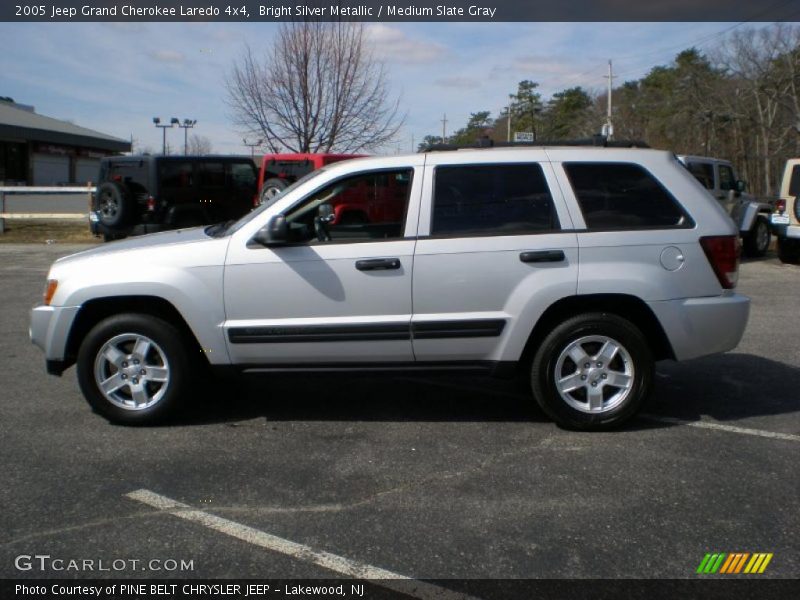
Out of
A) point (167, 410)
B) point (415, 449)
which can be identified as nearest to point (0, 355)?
point (167, 410)

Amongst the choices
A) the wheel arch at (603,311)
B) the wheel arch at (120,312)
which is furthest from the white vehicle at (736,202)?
the wheel arch at (120,312)

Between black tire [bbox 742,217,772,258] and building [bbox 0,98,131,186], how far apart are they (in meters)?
40.0

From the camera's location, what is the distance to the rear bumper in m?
5.07

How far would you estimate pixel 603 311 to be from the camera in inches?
206

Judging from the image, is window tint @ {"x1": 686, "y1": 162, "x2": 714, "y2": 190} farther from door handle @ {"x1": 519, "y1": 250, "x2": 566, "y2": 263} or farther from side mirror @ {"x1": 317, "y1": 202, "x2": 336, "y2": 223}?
side mirror @ {"x1": 317, "y1": 202, "x2": 336, "y2": 223}

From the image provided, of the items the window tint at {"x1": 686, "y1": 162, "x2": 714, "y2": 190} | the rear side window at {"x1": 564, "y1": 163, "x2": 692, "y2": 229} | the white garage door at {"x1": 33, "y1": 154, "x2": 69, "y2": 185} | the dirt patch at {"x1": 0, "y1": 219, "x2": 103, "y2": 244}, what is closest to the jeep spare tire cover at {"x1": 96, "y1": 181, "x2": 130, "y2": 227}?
the dirt patch at {"x1": 0, "y1": 219, "x2": 103, "y2": 244}

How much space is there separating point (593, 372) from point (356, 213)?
1.90m

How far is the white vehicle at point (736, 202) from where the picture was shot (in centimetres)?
1527

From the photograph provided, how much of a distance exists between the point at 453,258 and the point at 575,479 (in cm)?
157

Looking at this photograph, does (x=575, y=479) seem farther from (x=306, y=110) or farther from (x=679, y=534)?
(x=306, y=110)

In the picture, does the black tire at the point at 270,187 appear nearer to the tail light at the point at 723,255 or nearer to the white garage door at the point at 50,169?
the tail light at the point at 723,255

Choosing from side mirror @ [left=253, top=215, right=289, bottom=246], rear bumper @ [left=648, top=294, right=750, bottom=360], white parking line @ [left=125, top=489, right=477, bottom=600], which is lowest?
white parking line @ [left=125, top=489, right=477, bottom=600]

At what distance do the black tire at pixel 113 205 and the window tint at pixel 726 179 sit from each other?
1187 cm

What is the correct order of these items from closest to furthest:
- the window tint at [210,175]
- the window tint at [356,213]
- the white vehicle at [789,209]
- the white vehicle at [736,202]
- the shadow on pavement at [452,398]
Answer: the window tint at [356,213]
the shadow on pavement at [452,398]
the white vehicle at [789,209]
the white vehicle at [736,202]
the window tint at [210,175]
